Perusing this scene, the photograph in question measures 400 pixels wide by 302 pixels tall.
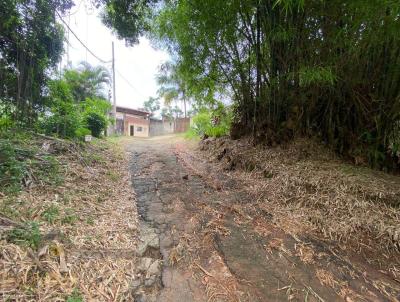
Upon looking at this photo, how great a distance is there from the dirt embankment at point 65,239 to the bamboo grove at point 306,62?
7.43ft

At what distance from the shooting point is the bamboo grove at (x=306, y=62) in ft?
8.15

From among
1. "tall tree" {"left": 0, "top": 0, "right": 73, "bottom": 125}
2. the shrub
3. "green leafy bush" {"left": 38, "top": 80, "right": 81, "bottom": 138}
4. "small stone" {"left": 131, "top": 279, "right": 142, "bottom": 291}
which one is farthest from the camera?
the shrub

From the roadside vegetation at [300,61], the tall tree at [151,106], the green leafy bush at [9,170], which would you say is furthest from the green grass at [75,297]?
the tall tree at [151,106]

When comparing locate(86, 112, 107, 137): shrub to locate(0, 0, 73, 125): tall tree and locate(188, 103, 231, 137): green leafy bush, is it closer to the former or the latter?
locate(0, 0, 73, 125): tall tree

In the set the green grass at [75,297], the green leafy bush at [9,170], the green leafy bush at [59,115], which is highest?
the green leafy bush at [59,115]

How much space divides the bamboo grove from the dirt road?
158 centimetres

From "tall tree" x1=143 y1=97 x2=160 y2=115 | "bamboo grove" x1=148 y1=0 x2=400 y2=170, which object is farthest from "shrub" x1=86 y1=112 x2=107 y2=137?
"tall tree" x1=143 y1=97 x2=160 y2=115

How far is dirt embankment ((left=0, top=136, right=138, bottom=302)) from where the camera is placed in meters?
1.20

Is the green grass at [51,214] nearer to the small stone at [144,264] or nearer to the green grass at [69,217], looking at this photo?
the green grass at [69,217]

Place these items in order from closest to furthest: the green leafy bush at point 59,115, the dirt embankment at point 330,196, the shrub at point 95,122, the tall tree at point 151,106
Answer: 1. the dirt embankment at point 330,196
2. the green leafy bush at point 59,115
3. the shrub at point 95,122
4. the tall tree at point 151,106

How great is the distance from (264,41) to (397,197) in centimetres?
249

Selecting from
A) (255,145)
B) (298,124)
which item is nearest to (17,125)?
(255,145)

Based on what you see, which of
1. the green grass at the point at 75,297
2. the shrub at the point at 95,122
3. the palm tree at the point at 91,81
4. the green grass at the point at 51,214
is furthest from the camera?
the palm tree at the point at 91,81

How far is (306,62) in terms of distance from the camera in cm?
282
